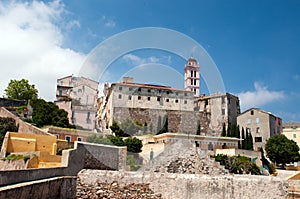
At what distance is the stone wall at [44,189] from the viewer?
255 inches

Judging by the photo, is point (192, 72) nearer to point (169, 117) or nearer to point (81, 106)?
point (81, 106)

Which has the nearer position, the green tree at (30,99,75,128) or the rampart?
the rampart

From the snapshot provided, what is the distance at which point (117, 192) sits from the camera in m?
→ 10.8

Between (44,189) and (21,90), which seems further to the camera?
(21,90)

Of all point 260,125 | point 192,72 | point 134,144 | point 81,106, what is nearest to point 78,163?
point 192,72

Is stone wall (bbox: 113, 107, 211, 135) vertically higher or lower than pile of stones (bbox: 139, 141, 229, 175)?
higher

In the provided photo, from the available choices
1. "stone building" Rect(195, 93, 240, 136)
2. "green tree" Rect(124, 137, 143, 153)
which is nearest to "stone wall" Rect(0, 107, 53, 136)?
"green tree" Rect(124, 137, 143, 153)

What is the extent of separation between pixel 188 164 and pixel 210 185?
1.82 meters

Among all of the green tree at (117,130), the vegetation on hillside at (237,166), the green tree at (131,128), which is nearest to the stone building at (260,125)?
the vegetation on hillside at (237,166)

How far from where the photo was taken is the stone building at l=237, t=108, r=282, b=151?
41.7m

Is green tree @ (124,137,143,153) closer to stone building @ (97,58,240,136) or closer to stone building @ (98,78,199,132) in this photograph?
stone building @ (97,58,240,136)

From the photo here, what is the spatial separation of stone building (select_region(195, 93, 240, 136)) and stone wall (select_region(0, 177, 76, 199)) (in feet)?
117

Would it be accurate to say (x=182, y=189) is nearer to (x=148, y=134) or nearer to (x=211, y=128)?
(x=148, y=134)

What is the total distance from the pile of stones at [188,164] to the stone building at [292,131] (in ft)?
116
